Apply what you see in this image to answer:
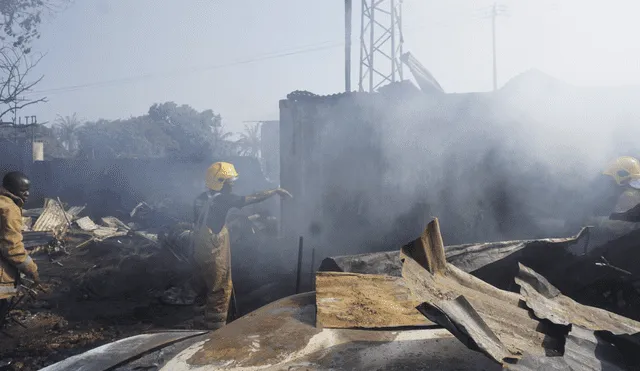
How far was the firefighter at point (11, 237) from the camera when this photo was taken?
4.53 meters

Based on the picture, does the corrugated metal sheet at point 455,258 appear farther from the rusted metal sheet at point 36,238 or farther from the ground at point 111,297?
the rusted metal sheet at point 36,238

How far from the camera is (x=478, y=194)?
8227mm

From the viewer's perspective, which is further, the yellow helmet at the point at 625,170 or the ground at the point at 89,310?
the yellow helmet at the point at 625,170

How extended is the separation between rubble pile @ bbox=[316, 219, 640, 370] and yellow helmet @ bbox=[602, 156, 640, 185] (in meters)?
4.44

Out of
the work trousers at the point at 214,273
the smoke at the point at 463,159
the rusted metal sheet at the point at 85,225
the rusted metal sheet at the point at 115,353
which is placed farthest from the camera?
the rusted metal sheet at the point at 85,225

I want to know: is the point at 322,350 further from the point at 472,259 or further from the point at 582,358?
the point at 472,259

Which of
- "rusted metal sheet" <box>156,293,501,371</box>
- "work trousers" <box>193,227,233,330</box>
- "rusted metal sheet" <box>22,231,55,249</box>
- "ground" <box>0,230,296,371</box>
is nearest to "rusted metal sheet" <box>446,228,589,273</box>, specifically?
"rusted metal sheet" <box>156,293,501,371</box>

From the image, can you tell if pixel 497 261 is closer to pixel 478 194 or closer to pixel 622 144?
pixel 478 194

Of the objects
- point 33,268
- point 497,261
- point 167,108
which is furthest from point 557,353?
point 167,108

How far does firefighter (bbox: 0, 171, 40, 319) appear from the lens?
4527 millimetres

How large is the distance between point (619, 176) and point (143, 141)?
3415 cm

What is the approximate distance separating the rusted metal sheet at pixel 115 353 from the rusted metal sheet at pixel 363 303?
0.92m

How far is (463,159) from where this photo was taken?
838 cm

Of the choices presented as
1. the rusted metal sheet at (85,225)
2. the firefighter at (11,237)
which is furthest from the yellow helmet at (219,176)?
the rusted metal sheet at (85,225)
